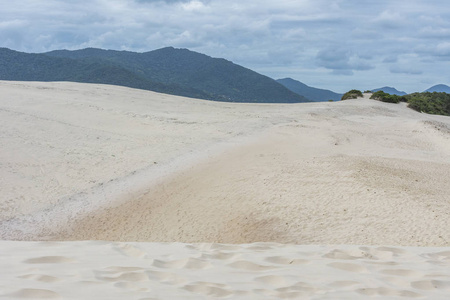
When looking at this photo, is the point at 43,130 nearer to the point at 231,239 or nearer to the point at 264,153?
the point at 264,153

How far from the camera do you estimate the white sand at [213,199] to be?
4.68 meters

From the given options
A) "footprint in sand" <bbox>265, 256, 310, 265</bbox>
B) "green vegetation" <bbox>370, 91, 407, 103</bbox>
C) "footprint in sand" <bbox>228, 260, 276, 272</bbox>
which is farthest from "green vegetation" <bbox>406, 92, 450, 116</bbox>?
"footprint in sand" <bbox>228, 260, 276, 272</bbox>

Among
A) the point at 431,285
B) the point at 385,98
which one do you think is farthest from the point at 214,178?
the point at 385,98

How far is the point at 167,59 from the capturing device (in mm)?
144500

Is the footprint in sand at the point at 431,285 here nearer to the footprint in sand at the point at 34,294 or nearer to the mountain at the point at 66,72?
the footprint in sand at the point at 34,294

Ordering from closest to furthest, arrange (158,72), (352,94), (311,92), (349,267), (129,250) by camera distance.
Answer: (349,267) → (129,250) → (352,94) → (158,72) → (311,92)

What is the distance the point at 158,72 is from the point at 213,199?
123099 mm

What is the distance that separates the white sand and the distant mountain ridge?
71.2 meters

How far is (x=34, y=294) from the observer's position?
3.87 meters

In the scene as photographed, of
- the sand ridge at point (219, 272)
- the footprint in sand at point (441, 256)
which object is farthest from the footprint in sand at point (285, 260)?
the footprint in sand at point (441, 256)

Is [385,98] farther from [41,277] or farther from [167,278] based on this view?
[41,277]

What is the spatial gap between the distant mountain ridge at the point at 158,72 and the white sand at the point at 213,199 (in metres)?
71.2

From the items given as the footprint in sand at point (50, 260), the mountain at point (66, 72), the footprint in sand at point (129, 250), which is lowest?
the footprint in sand at point (129, 250)

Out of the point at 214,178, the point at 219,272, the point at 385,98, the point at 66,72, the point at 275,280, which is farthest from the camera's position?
the point at 66,72
